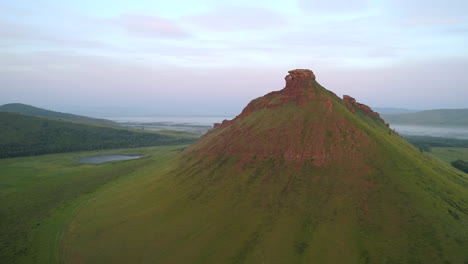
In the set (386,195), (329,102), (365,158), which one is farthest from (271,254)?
(329,102)

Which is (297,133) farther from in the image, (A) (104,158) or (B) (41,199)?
(A) (104,158)

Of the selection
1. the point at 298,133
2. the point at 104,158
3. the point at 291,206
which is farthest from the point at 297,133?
the point at 104,158

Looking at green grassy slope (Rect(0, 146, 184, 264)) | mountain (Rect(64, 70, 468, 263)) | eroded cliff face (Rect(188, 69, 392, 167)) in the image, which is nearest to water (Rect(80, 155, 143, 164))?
green grassy slope (Rect(0, 146, 184, 264))

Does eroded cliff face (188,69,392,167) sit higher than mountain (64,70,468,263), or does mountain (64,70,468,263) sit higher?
eroded cliff face (188,69,392,167)

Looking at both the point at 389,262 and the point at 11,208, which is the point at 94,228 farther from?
the point at 389,262

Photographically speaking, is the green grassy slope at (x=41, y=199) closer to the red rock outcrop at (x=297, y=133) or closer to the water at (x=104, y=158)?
the water at (x=104, y=158)

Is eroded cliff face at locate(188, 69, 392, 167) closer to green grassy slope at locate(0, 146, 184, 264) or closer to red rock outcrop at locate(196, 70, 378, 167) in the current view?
red rock outcrop at locate(196, 70, 378, 167)

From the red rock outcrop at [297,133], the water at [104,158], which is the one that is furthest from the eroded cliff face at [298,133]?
the water at [104,158]
